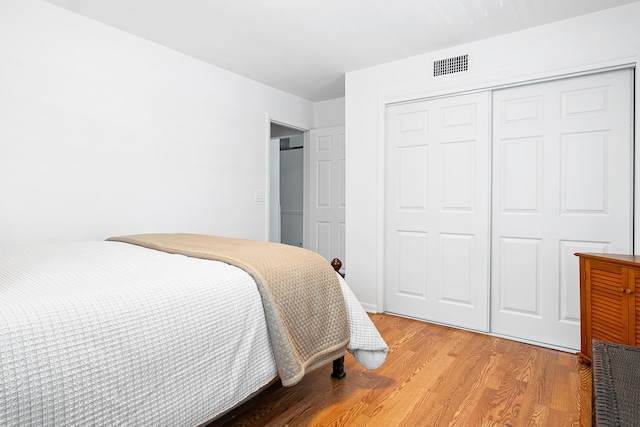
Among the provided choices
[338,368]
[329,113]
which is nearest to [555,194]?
[338,368]

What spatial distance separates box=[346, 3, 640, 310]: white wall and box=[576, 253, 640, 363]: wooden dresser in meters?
1.27

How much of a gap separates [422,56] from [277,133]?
8.38ft

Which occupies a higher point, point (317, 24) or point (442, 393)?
point (317, 24)

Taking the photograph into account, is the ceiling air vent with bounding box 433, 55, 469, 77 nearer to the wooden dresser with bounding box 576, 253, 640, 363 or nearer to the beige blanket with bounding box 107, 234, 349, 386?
the wooden dresser with bounding box 576, 253, 640, 363

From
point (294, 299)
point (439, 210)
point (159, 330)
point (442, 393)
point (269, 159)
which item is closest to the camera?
point (159, 330)

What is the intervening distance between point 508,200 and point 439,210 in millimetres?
517

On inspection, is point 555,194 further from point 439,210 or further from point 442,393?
point 442,393

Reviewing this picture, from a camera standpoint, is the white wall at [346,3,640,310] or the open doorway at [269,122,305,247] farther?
the open doorway at [269,122,305,247]

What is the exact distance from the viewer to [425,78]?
3045mm

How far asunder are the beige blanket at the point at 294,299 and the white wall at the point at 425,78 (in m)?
1.63

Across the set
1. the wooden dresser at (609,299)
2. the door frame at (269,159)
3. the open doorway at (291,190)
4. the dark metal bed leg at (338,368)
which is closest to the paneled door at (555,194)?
the wooden dresser at (609,299)

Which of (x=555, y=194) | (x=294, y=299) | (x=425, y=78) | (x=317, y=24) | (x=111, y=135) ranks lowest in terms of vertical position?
(x=294, y=299)

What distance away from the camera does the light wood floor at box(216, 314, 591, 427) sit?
166 cm

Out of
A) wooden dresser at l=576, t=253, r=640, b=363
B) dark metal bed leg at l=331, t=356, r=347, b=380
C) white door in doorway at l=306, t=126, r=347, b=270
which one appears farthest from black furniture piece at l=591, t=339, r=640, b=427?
white door in doorway at l=306, t=126, r=347, b=270
